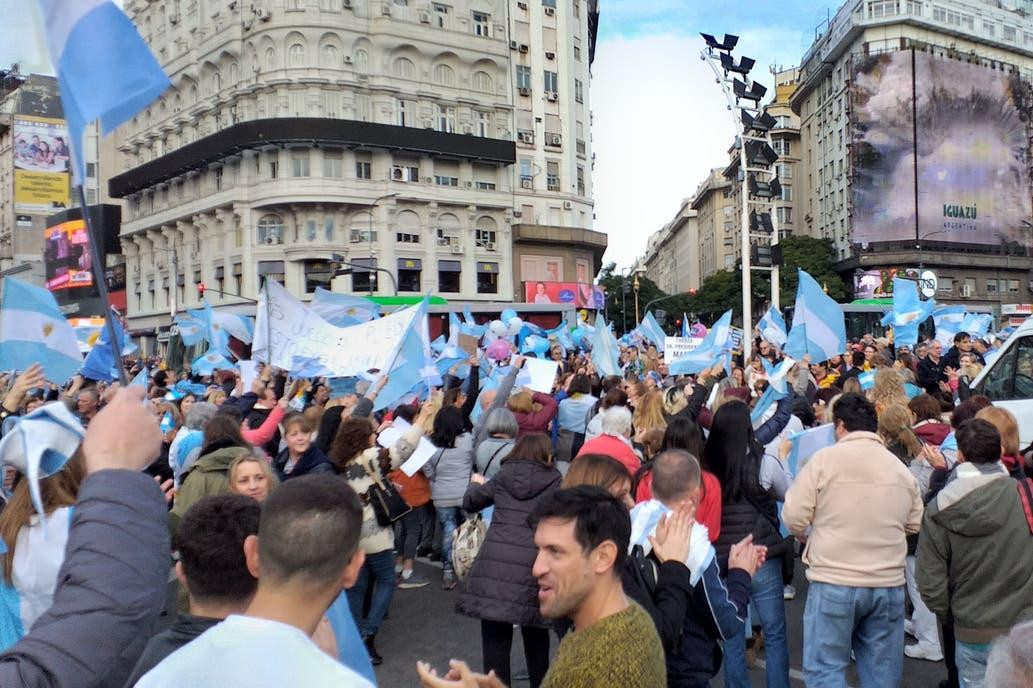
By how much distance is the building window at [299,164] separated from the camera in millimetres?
50719

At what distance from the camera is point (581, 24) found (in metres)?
62.1

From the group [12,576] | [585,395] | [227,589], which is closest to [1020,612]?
[227,589]

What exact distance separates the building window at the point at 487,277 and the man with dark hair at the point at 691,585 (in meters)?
51.5

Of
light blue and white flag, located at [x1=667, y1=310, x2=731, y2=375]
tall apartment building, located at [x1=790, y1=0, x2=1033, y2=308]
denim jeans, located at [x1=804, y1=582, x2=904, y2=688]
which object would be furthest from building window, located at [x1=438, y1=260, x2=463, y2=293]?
denim jeans, located at [x1=804, y1=582, x2=904, y2=688]

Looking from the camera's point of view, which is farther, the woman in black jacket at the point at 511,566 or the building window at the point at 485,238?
the building window at the point at 485,238

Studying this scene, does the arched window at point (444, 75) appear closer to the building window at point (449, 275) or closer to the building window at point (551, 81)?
the building window at point (551, 81)

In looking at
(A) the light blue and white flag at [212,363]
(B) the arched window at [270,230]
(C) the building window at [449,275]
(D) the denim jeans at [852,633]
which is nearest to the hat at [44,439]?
(D) the denim jeans at [852,633]

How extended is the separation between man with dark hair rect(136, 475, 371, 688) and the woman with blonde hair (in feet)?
6.76

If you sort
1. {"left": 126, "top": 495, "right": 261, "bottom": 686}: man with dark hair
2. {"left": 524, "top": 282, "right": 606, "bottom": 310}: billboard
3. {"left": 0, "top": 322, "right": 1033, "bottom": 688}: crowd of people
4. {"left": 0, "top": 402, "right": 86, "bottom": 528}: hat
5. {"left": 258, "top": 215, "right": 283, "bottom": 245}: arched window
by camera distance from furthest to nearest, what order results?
1. {"left": 524, "top": 282, "right": 606, "bottom": 310}: billboard
2. {"left": 258, "top": 215, "right": 283, "bottom": 245}: arched window
3. {"left": 126, "top": 495, "right": 261, "bottom": 686}: man with dark hair
4. {"left": 0, "top": 402, "right": 86, "bottom": 528}: hat
5. {"left": 0, "top": 322, "right": 1033, "bottom": 688}: crowd of people

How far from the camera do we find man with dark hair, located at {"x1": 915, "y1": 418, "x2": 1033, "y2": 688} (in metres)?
3.90

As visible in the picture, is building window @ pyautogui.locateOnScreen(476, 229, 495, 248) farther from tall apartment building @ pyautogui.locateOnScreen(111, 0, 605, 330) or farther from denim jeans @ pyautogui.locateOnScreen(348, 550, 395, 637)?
denim jeans @ pyautogui.locateOnScreen(348, 550, 395, 637)

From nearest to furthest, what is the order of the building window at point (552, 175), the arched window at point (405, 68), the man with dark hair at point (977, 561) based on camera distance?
the man with dark hair at point (977, 561) → the arched window at point (405, 68) → the building window at point (552, 175)

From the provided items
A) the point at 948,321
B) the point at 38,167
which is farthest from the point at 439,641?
the point at 38,167

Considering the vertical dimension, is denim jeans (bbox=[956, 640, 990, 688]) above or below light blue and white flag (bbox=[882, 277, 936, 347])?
below
